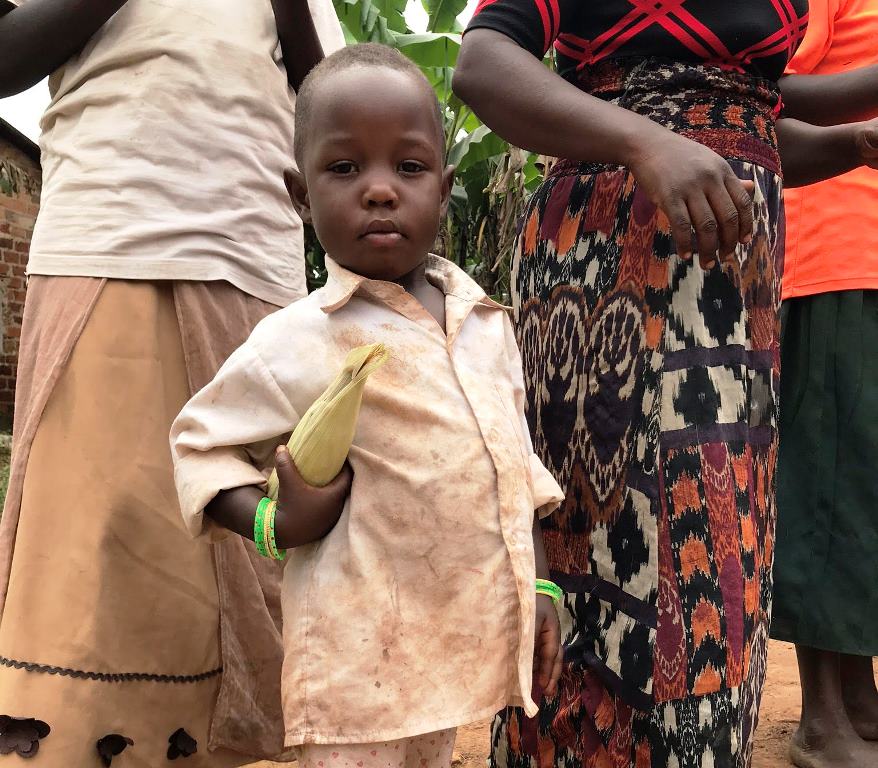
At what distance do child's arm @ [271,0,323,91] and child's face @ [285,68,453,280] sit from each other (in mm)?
821

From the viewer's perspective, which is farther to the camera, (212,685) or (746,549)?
(212,685)

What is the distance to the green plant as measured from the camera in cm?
762

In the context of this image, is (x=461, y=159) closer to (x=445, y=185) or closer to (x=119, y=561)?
(x=119, y=561)

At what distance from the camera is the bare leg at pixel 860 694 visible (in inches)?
103

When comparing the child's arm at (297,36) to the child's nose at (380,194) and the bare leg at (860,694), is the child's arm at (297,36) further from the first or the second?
A: the bare leg at (860,694)

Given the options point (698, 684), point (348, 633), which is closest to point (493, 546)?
point (348, 633)

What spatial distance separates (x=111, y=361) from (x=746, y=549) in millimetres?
1284

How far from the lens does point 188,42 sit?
2.00m

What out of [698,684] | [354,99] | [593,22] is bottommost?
[698,684]

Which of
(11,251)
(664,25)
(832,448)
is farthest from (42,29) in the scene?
(11,251)

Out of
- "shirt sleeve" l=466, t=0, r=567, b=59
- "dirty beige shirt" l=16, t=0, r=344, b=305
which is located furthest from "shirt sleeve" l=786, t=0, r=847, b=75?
"dirty beige shirt" l=16, t=0, r=344, b=305

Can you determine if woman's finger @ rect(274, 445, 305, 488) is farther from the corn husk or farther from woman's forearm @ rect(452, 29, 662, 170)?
woman's forearm @ rect(452, 29, 662, 170)

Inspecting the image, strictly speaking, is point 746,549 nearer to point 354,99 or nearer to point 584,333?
point 584,333

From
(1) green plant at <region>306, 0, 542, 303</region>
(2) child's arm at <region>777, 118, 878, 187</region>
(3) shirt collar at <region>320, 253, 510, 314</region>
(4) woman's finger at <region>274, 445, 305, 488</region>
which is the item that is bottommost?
(4) woman's finger at <region>274, 445, 305, 488</region>
